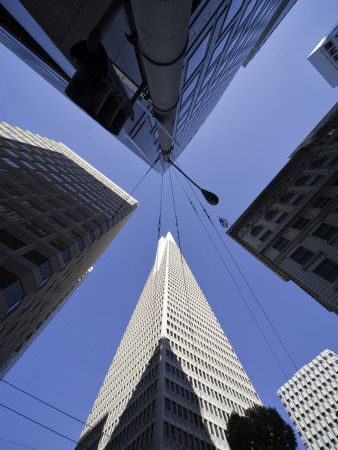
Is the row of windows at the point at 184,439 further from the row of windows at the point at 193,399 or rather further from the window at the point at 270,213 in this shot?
the window at the point at 270,213

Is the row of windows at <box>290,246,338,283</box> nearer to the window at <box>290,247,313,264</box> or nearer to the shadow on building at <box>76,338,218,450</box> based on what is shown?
the window at <box>290,247,313,264</box>

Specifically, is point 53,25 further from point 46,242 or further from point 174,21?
point 46,242

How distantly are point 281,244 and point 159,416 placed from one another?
30932 mm

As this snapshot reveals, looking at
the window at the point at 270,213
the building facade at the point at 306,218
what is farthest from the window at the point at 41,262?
the window at the point at 270,213

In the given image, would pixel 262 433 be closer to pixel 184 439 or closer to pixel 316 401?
pixel 184 439

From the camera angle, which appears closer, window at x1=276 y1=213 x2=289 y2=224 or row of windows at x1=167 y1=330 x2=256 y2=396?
window at x1=276 y1=213 x2=289 y2=224

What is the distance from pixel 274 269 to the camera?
1502 inches

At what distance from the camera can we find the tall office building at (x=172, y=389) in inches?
1388

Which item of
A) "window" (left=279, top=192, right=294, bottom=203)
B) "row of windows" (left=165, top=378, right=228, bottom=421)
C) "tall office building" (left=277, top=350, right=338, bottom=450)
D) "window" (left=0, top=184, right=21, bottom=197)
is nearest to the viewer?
"window" (left=0, top=184, right=21, bottom=197)

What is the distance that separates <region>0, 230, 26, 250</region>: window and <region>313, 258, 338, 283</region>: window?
79.5ft

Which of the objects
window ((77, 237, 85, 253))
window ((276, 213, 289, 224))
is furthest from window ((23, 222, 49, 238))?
window ((276, 213, 289, 224))

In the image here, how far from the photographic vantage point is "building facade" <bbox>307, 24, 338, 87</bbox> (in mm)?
73900

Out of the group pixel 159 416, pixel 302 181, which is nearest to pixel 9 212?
pixel 302 181

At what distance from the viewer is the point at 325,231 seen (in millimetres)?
22062
